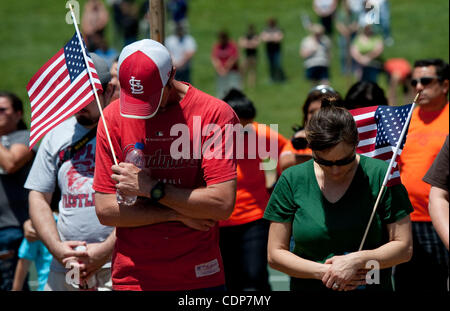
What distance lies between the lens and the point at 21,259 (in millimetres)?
6344

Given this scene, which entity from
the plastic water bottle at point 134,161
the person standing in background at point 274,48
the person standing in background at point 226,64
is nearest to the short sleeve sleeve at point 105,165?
the plastic water bottle at point 134,161

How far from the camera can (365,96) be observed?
6.03m

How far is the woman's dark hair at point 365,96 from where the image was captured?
19.7 ft

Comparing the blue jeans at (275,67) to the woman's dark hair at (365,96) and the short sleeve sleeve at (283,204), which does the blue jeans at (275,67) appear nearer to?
the woman's dark hair at (365,96)

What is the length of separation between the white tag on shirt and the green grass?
1527 centimetres

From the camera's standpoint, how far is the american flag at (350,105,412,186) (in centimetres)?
445

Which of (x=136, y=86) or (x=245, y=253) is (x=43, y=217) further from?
(x=245, y=253)

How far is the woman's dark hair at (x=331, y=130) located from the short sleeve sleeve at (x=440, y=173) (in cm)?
85

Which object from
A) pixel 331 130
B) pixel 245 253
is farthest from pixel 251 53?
pixel 331 130

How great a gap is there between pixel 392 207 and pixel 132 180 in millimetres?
1376

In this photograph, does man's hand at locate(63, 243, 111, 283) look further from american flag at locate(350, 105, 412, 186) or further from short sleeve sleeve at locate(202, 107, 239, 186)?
american flag at locate(350, 105, 412, 186)

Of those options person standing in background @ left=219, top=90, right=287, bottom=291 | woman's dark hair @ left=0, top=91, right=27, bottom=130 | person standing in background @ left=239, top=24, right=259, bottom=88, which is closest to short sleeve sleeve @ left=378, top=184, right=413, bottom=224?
person standing in background @ left=219, top=90, right=287, bottom=291

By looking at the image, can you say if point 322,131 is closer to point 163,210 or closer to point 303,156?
point 163,210
